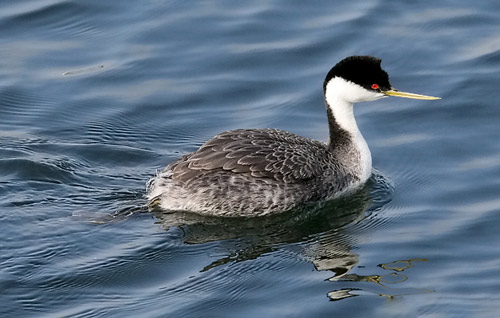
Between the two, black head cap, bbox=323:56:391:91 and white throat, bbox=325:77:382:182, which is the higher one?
black head cap, bbox=323:56:391:91

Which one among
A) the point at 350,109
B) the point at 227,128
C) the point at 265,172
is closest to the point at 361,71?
the point at 350,109

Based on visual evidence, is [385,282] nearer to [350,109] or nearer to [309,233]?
[309,233]

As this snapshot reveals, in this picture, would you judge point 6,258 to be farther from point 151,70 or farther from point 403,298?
point 151,70

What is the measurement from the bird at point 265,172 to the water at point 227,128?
0.17 m

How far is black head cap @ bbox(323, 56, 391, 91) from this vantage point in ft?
35.5

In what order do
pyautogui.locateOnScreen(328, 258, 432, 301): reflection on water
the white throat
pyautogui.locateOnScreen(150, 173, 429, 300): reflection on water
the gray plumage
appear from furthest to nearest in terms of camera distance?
the white throat, the gray plumage, pyautogui.locateOnScreen(150, 173, 429, 300): reflection on water, pyautogui.locateOnScreen(328, 258, 432, 301): reflection on water

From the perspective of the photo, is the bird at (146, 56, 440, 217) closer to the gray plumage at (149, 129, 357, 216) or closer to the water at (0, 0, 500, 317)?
the gray plumage at (149, 129, 357, 216)

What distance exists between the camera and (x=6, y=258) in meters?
9.48

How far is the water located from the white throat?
29 centimetres

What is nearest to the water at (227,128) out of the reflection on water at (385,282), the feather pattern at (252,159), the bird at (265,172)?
the reflection on water at (385,282)

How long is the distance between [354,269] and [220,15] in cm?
618

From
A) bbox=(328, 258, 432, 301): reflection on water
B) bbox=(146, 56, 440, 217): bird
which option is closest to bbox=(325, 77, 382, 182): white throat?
bbox=(146, 56, 440, 217): bird

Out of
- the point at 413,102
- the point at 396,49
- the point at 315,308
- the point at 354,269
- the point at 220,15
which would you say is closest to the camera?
the point at 315,308

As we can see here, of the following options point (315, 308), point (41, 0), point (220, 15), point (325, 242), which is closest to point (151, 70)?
point (220, 15)
